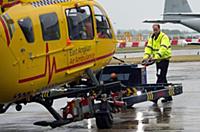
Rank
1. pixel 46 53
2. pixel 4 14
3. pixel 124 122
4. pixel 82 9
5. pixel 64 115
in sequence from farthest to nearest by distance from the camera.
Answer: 1. pixel 124 122
2. pixel 82 9
3. pixel 64 115
4. pixel 46 53
5. pixel 4 14

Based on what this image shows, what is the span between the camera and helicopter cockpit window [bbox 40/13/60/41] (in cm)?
923

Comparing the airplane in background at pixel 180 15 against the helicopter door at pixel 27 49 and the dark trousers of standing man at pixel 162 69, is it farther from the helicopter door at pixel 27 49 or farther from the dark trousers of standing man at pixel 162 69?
the helicopter door at pixel 27 49

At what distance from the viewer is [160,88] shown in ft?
43.5

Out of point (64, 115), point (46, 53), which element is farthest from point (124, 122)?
point (46, 53)

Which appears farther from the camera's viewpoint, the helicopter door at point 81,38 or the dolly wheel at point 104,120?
the dolly wheel at point 104,120

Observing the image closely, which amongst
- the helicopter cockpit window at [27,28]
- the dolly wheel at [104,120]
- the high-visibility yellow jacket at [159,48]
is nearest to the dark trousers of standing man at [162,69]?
the high-visibility yellow jacket at [159,48]

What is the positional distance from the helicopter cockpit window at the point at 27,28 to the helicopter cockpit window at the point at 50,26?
0.35 meters

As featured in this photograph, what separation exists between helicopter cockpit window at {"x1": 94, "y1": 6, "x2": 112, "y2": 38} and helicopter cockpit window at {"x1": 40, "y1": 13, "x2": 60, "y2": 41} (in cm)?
149

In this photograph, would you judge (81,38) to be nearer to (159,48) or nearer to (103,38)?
(103,38)

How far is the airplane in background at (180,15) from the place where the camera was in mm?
63812

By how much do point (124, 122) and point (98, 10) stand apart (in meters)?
2.21

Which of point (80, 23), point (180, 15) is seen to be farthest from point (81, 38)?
point (180, 15)

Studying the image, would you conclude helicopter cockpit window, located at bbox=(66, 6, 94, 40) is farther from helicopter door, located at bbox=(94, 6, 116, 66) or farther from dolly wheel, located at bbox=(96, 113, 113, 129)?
dolly wheel, located at bbox=(96, 113, 113, 129)

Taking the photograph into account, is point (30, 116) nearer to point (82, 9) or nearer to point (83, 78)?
point (83, 78)
